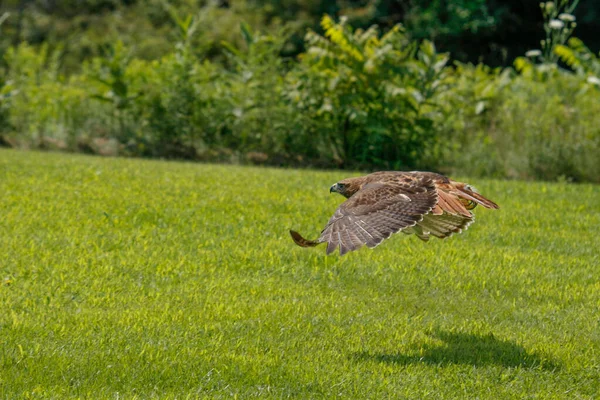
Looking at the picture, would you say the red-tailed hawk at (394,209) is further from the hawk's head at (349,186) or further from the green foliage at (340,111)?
the green foliage at (340,111)

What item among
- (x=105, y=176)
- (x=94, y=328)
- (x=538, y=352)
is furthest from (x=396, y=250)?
(x=105, y=176)

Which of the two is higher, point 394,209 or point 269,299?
point 394,209

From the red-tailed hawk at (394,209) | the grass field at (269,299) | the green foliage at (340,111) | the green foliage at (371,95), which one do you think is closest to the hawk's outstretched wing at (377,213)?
the red-tailed hawk at (394,209)

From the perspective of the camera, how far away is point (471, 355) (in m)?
6.07

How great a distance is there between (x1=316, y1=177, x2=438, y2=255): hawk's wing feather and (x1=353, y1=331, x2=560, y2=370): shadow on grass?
3.18 feet

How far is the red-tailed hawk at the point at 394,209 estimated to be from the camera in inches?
213

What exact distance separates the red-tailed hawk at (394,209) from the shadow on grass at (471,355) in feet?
2.84

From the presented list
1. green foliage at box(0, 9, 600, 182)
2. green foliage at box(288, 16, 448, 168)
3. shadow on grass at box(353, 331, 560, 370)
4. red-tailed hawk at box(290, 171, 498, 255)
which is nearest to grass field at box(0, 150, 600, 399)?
shadow on grass at box(353, 331, 560, 370)

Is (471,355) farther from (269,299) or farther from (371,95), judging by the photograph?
(371,95)

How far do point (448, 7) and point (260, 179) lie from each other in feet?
56.4

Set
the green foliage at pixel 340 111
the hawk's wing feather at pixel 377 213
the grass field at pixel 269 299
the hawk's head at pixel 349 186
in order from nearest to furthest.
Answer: the hawk's wing feather at pixel 377 213 < the grass field at pixel 269 299 < the hawk's head at pixel 349 186 < the green foliage at pixel 340 111

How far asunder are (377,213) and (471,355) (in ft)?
4.13

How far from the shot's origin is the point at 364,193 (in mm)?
6016

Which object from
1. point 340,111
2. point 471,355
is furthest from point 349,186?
point 340,111
